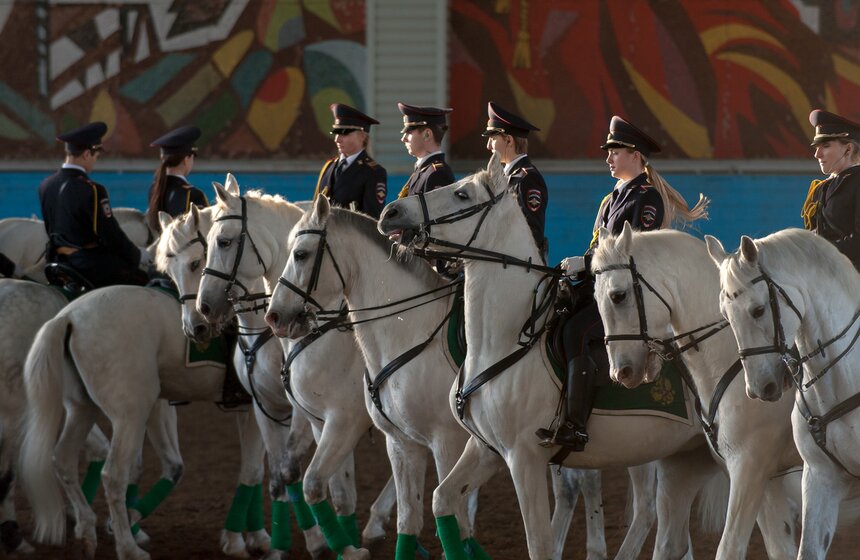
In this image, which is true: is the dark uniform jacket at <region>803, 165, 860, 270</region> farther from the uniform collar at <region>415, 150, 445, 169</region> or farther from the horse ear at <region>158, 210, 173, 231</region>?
the horse ear at <region>158, 210, 173, 231</region>

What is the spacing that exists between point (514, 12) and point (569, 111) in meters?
1.33

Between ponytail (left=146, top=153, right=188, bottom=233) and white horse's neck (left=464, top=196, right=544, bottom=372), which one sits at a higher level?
ponytail (left=146, top=153, right=188, bottom=233)

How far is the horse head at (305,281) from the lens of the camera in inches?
243

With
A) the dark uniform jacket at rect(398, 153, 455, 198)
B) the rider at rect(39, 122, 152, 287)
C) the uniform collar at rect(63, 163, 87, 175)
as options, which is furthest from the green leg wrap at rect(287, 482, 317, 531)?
the uniform collar at rect(63, 163, 87, 175)

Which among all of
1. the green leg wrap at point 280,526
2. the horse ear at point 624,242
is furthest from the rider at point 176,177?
the horse ear at point 624,242

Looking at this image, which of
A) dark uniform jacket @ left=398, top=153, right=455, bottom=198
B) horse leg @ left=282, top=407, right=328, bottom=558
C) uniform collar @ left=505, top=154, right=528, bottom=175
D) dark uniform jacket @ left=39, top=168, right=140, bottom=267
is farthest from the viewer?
dark uniform jacket @ left=39, top=168, right=140, bottom=267

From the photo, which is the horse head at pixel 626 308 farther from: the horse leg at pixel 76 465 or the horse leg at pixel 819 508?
the horse leg at pixel 76 465

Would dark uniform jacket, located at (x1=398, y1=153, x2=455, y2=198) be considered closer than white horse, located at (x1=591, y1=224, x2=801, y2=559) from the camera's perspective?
No

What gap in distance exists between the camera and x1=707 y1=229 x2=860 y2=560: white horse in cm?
448

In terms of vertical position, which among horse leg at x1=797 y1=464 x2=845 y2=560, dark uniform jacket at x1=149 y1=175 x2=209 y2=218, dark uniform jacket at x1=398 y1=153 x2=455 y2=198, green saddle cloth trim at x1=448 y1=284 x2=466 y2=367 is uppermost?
dark uniform jacket at x1=398 y1=153 x2=455 y2=198

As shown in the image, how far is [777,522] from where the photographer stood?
5.61 meters

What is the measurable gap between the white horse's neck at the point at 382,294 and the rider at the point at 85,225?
286 cm

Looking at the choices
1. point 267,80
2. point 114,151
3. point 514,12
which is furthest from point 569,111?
point 114,151

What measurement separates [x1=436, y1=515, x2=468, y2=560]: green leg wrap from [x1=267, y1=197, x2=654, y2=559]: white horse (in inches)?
20.3
